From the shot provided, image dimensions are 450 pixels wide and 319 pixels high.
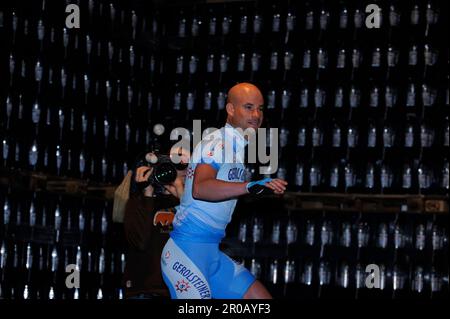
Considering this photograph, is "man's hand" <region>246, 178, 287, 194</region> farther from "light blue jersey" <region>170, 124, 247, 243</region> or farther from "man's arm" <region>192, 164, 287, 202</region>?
"light blue jersey" <region>170, 124, 247, 243</region>

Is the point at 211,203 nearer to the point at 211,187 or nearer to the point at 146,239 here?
the point at 211,187

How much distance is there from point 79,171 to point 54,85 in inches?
44.1

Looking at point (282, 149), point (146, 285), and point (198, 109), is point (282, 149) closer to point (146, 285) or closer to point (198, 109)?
point (198, 109)

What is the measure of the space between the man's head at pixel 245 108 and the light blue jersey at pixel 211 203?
9cm

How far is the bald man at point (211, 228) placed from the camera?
17.7 ft

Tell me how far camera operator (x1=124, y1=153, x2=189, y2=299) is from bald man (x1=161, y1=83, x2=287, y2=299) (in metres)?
1.03

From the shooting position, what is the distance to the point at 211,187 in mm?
5137

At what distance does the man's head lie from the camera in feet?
18.5

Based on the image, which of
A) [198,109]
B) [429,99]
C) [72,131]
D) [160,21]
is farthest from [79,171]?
[429,99]

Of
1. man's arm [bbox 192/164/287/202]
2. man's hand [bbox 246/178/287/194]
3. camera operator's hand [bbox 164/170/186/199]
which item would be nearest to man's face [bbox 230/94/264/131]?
man's arm [bbox 192/164/287/202]

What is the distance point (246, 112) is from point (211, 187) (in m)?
0.71

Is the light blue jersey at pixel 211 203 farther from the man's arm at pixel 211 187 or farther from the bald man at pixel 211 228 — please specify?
the man's arm at pixel 211 187

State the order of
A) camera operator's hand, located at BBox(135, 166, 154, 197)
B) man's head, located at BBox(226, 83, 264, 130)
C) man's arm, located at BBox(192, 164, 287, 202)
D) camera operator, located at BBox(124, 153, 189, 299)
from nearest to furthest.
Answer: man's arm, located at BBox(192, 164, 287, 202), man's head, located at BBox(226, 83, 264, 130), camera operator, located at BBox(124, 153, 189, 299), camera operator's hand, located at BBox(135, 166, 154, 197)

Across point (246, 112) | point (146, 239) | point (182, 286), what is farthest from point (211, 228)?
point (146, 239)
